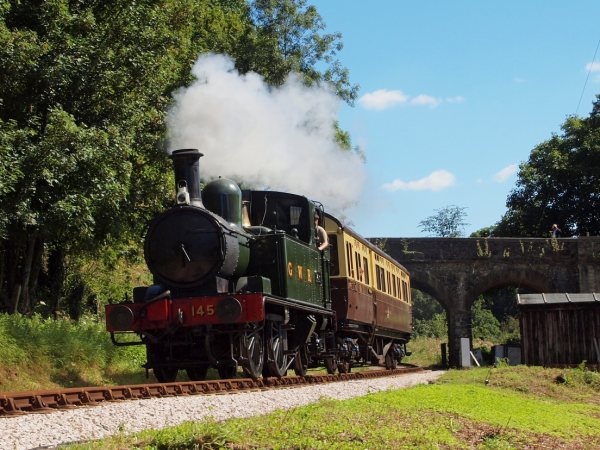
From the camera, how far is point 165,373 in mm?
12117

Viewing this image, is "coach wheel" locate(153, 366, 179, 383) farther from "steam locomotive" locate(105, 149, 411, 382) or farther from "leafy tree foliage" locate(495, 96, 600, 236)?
"leafy tree foliage" locate(495, 96, 600, 236)

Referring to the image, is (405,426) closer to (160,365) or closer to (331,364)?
(160,365)

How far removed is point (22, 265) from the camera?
1777 cm

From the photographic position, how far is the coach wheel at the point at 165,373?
12.0m

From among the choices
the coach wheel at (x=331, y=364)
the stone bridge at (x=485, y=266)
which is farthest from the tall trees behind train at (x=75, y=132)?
the stone bridge at (x=485, y=266)

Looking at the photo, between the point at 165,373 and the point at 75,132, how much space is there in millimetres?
4930

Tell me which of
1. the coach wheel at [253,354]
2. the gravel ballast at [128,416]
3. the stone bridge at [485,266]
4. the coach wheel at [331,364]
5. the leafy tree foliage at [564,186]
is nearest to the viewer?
the gravel ballast at [128,416]

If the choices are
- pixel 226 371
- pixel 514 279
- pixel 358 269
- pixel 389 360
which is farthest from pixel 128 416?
pixel 514 279

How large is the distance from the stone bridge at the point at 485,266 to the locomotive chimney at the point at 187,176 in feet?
80.5

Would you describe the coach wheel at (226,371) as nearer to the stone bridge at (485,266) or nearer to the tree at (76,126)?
the tree at (76,126)

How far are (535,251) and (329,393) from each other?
91.1ft

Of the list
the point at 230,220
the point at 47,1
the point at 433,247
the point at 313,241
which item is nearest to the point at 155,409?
the point at 230,220

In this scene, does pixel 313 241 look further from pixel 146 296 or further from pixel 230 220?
pixel 146 296

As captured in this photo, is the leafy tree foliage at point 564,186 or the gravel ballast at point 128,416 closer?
the gravel ballast at point 128,416
